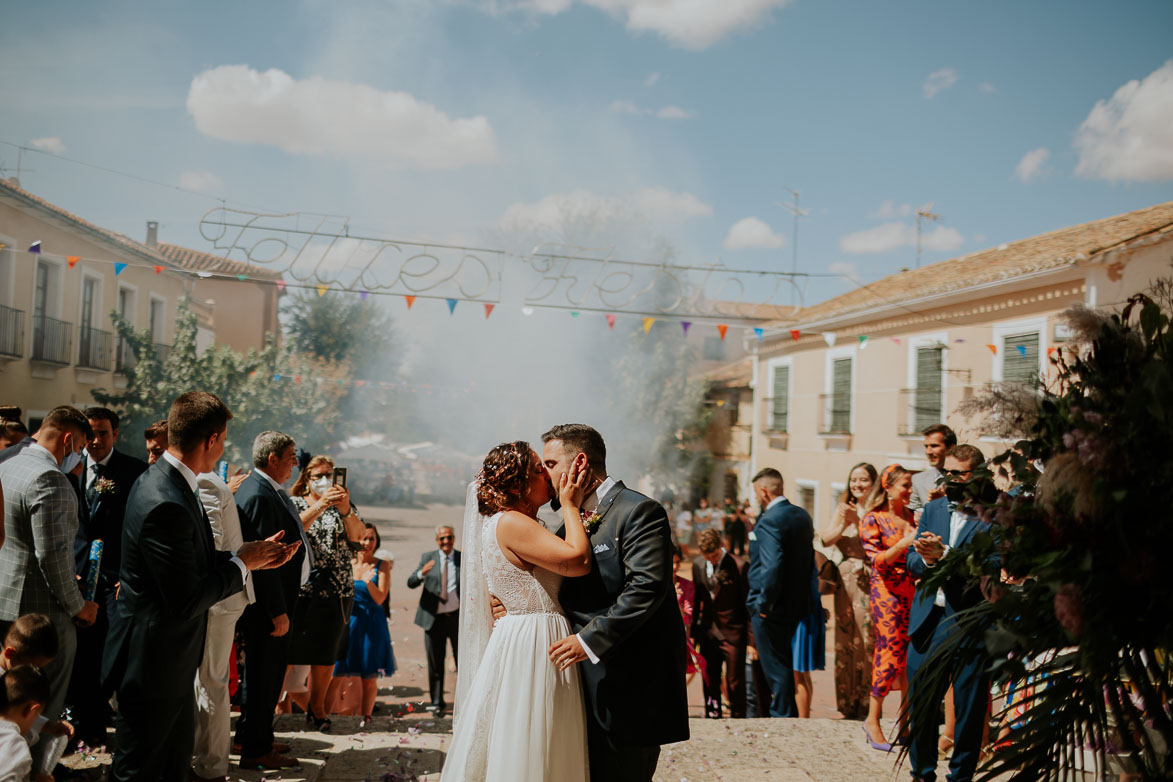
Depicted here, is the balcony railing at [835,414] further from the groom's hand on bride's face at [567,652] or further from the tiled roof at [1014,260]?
the groom's hand on bride's face at [567,652]

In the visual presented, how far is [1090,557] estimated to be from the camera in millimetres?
1959

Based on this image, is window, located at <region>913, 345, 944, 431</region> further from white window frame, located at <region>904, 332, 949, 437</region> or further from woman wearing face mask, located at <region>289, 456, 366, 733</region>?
woman wearing face mask, located at <region>289, 456, 366, 733</region>

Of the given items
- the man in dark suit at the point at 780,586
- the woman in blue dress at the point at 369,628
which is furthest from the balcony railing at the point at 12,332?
the man in dark suit at the point at 780,586

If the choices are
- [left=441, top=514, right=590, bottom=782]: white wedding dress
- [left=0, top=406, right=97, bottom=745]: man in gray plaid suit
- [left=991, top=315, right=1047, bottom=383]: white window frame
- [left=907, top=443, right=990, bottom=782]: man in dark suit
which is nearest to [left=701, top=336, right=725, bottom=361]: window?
[left=991, top=315, right=1047, bottom=383]: white window frame

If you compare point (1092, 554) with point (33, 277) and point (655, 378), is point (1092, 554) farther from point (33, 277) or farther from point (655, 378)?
point (655, 378)

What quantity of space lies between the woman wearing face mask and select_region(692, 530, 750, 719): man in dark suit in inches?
109

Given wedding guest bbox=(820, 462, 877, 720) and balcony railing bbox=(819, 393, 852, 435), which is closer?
wedding guest bbox=(820, 462, 877, 720)

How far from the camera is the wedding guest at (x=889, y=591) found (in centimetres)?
534

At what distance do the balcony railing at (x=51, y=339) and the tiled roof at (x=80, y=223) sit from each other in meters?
2.16

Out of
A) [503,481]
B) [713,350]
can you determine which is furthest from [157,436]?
[713,350]

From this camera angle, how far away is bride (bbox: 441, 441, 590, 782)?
10.5ft

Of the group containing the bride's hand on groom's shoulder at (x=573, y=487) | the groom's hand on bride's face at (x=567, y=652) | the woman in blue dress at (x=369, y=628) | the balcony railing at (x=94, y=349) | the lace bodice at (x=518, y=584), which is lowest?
the woman in blue dress at (x=369, y=628)

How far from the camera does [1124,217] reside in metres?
17.1

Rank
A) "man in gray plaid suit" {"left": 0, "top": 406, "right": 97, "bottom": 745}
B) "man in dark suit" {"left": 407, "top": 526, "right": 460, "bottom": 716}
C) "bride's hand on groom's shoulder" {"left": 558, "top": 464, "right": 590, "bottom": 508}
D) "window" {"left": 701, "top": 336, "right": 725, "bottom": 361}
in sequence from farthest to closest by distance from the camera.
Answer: "window" {"left": 701, "top": 336, "right": 725, "bottom": 361}, "man in dark suit" {"left": 407, "top": 526, "right": 460, "bottom": 716}, "man in gray plaid suit" {"left": 0, "top": 406, "right": 97, "bottom": 745}, "bride's hand on groom's shoulder" {"left": 558, "top": 464, "right": 590, "bottom": 508}
